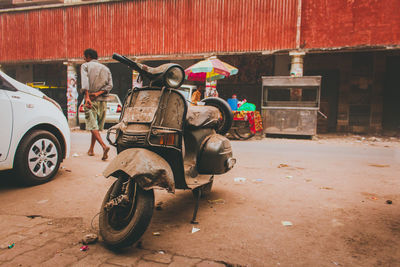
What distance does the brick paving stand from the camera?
1998 millimetres

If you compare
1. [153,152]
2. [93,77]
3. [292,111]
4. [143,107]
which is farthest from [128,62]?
[292,111]

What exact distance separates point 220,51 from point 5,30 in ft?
43.5

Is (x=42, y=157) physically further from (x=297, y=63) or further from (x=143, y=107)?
(x=297, y=63)

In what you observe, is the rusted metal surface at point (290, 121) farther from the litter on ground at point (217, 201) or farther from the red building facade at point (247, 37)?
the litter on ground at point (217, 201)

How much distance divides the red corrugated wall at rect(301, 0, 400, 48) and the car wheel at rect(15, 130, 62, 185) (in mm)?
11107

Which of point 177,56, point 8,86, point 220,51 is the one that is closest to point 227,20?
point 220,51

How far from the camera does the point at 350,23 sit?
11414 mm

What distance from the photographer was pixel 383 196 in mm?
3576

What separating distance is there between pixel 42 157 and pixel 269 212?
3181 millimetres

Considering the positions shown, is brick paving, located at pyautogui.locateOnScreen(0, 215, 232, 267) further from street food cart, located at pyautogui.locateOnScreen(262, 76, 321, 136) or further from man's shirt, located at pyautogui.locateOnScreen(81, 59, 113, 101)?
street food cart, located at pyautogui.locateOnScreen(262, 76, 321, 136)

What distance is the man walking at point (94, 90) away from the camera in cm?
543

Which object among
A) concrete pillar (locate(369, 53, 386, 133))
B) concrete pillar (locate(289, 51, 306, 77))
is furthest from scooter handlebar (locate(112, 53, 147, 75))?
concrete pillar (locate(369, 53, 386, 133))

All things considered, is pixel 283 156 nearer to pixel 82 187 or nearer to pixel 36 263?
pixel 82 187

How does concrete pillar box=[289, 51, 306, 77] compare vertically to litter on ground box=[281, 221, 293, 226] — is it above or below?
above
